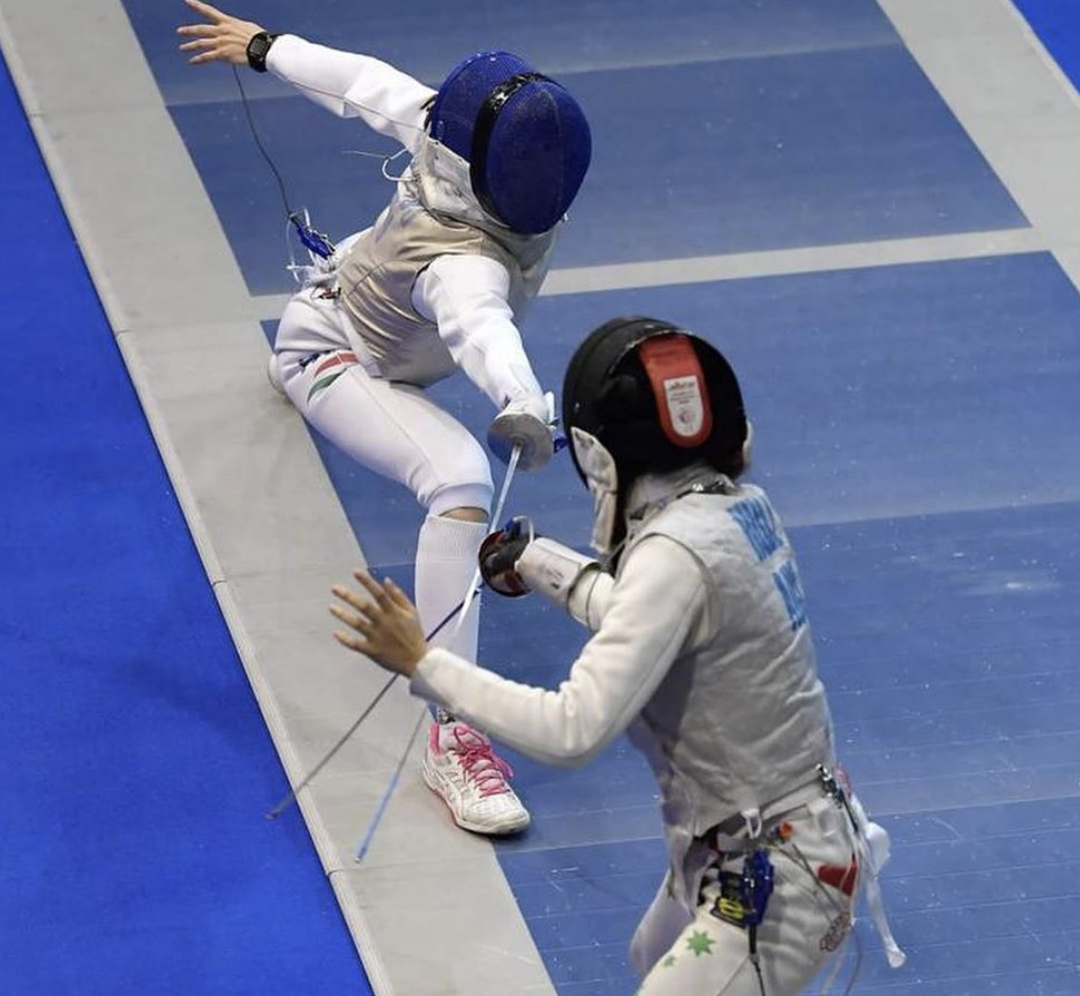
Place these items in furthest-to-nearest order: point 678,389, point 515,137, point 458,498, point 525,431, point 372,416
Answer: point 372,416 < point 458,498 < point 515,137 < point 525,431 < point 678,389

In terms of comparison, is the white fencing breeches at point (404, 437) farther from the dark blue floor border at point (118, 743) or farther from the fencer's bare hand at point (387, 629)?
the fencer's bare hand at point (387, 629)

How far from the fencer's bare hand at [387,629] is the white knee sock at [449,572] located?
1151 mm

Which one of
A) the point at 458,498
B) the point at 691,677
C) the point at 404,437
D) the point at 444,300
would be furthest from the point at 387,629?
the point at 404,437

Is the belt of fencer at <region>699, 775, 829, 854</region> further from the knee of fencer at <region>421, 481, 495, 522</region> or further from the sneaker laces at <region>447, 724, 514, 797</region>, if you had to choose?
the knee of fencer at <region>421, 481, 495, 522</region>

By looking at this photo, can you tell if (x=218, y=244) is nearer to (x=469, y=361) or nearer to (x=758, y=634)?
(x=469, y=361)

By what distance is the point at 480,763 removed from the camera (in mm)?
4203

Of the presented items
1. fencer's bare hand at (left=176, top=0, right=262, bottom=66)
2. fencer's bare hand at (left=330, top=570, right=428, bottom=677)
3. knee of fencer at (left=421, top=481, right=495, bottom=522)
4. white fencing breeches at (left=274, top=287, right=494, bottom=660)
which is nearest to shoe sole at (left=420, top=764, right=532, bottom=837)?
white fencing breeches at (left=274, top=287, right=494, bottom=660)

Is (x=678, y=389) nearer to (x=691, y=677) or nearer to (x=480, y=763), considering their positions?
(x=691, y=677)

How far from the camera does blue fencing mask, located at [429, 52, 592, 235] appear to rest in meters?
3.99

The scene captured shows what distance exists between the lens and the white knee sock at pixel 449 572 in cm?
420

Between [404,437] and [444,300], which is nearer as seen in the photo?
[444,300]

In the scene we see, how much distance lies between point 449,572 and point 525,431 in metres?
0.57

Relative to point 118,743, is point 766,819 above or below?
above

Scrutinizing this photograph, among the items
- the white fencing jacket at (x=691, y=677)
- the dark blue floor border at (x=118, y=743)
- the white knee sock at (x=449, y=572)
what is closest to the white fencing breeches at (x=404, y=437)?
the white knee sock at (x=449, y=572)
